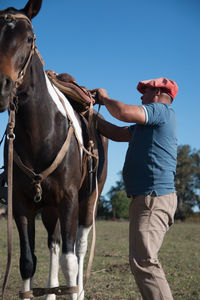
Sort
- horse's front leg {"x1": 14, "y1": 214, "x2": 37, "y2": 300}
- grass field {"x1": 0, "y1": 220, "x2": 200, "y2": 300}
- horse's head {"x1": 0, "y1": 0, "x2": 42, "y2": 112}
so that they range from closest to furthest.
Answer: horse's head {"x1": 0, "y1": 0, "x2": 42, "y2": 112}
horse's front leg {"x1": 14, "y1": 214, "x2": 37, "y2": 300}
grass field {"x1": 0, "y1": 220, "x2": 200, "y2": 300}

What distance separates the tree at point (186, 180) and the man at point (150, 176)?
6936 cm

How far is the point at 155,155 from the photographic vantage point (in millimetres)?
3531

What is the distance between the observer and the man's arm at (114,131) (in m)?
4.35

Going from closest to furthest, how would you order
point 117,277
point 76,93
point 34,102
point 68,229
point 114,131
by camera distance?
1. point 34,102
2. point 68,229
3. point 114,131
4. point 76,93
5. point 117,277

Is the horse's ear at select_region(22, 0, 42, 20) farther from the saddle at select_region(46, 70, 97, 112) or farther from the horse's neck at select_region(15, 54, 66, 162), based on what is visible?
the saddle at select_region(46, 70, 97, 112)

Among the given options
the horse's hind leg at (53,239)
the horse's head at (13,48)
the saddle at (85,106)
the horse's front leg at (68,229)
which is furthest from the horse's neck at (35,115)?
the horse's hind leg at (53,239)

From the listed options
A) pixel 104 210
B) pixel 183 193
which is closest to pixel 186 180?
pixel 183 193

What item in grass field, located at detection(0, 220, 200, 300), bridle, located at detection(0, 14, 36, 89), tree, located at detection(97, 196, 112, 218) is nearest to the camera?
bridle, located at detection(0, 14, 36, 89)

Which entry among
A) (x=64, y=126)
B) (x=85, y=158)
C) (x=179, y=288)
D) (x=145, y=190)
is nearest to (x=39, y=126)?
(x=64, y=126)

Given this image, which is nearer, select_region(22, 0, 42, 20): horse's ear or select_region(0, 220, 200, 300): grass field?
select_region(22, 0, 42, 20): horse's ear

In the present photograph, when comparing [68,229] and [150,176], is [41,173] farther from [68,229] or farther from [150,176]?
[150,176]

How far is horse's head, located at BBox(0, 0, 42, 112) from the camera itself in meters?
2.94

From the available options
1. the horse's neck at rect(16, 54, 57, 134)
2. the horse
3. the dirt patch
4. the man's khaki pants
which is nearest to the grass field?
the dirt patch

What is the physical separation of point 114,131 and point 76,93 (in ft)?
2.30
